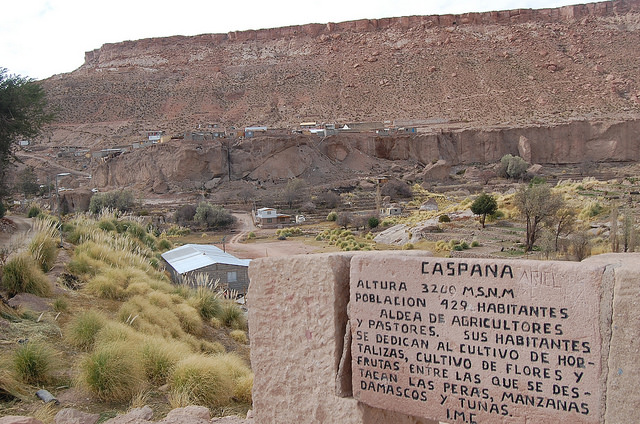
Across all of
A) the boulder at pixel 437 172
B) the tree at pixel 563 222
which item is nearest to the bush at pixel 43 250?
the tree at pixel 563 222

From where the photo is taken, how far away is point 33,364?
6238mm

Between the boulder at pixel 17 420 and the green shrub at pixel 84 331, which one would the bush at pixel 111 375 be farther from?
the boulder at pixel 17 420

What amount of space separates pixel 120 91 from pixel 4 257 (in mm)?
69923

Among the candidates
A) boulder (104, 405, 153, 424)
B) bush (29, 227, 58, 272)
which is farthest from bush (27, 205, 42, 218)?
boulder (104, 405, 153, 424)

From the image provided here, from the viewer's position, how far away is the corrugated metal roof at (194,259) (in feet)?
56.0

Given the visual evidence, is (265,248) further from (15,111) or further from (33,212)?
(15,111)

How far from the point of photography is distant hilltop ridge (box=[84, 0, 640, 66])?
252 ft

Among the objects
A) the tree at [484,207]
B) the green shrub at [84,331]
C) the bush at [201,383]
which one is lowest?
the tree at [484,207]

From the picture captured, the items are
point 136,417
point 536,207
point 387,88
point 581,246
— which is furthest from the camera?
point 387,88

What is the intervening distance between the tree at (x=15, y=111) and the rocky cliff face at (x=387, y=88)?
3054 cm

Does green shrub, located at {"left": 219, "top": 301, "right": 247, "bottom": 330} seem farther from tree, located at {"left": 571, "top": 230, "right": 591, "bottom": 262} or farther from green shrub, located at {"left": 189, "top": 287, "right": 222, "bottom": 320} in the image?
tree, located at {"left": 571, "top": 230, "right": 591, "bottom": 262}

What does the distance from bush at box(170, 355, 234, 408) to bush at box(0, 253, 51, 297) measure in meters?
3.72

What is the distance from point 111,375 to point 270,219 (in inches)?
1235

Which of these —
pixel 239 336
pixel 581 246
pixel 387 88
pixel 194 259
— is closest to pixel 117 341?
pixel 239 336
